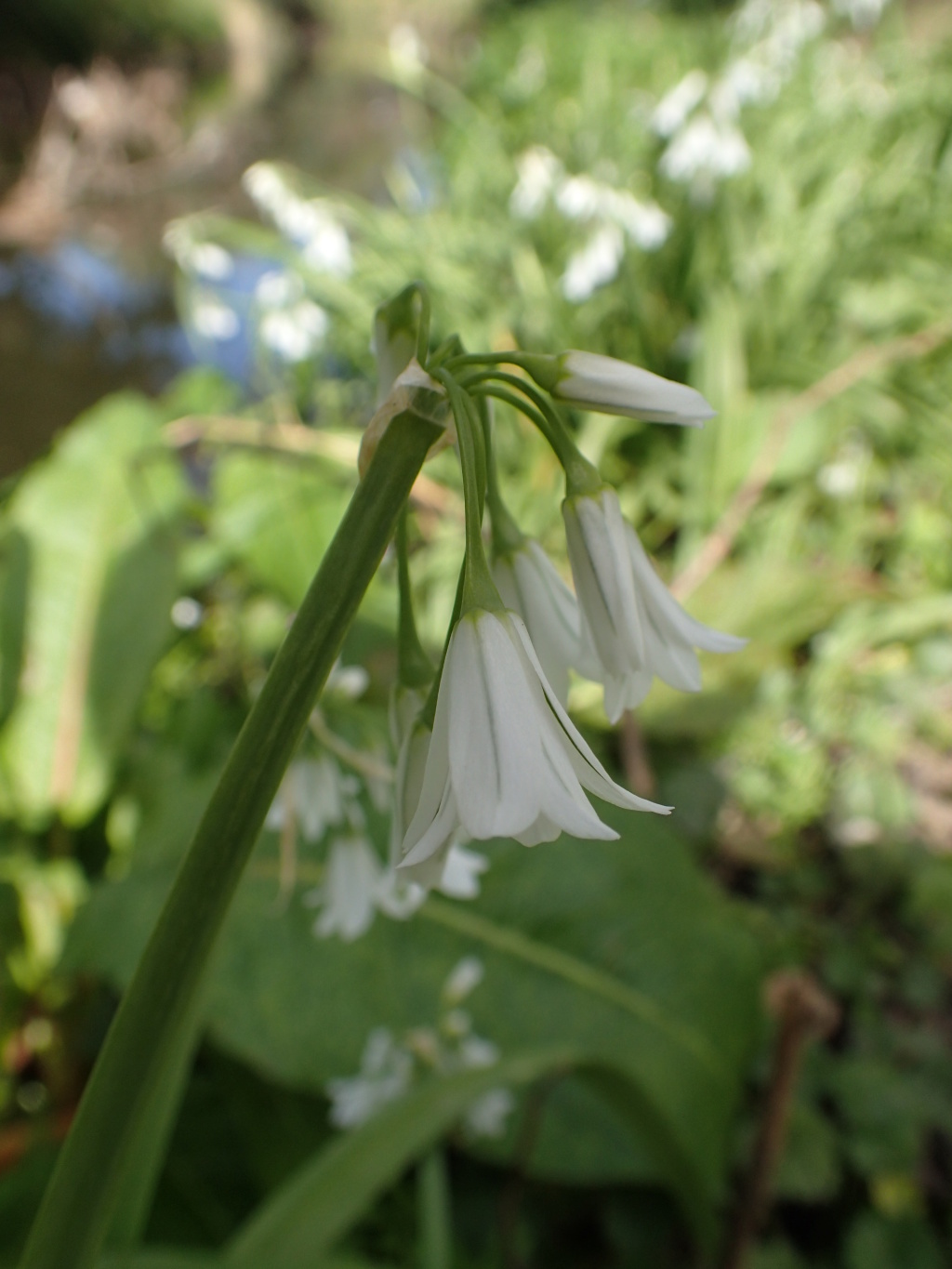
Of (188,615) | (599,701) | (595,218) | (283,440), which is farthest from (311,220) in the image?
(599,701)

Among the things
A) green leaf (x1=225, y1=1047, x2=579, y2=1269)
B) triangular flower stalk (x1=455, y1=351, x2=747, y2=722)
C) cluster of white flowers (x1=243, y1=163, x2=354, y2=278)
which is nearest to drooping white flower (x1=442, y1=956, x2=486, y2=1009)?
green leaf (x1=225, y1=1047, x2=579, y2=1269)

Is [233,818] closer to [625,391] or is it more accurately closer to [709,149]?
[625,391]

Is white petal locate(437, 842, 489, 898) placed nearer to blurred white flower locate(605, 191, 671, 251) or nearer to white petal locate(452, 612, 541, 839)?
white petal locate(452, 612, 541, 839)

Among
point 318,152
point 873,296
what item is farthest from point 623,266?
point 318,152

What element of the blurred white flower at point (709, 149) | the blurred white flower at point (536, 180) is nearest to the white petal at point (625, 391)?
the blurred white flower at point (709, 149)

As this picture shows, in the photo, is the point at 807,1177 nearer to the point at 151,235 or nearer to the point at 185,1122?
the point at 185,1122
